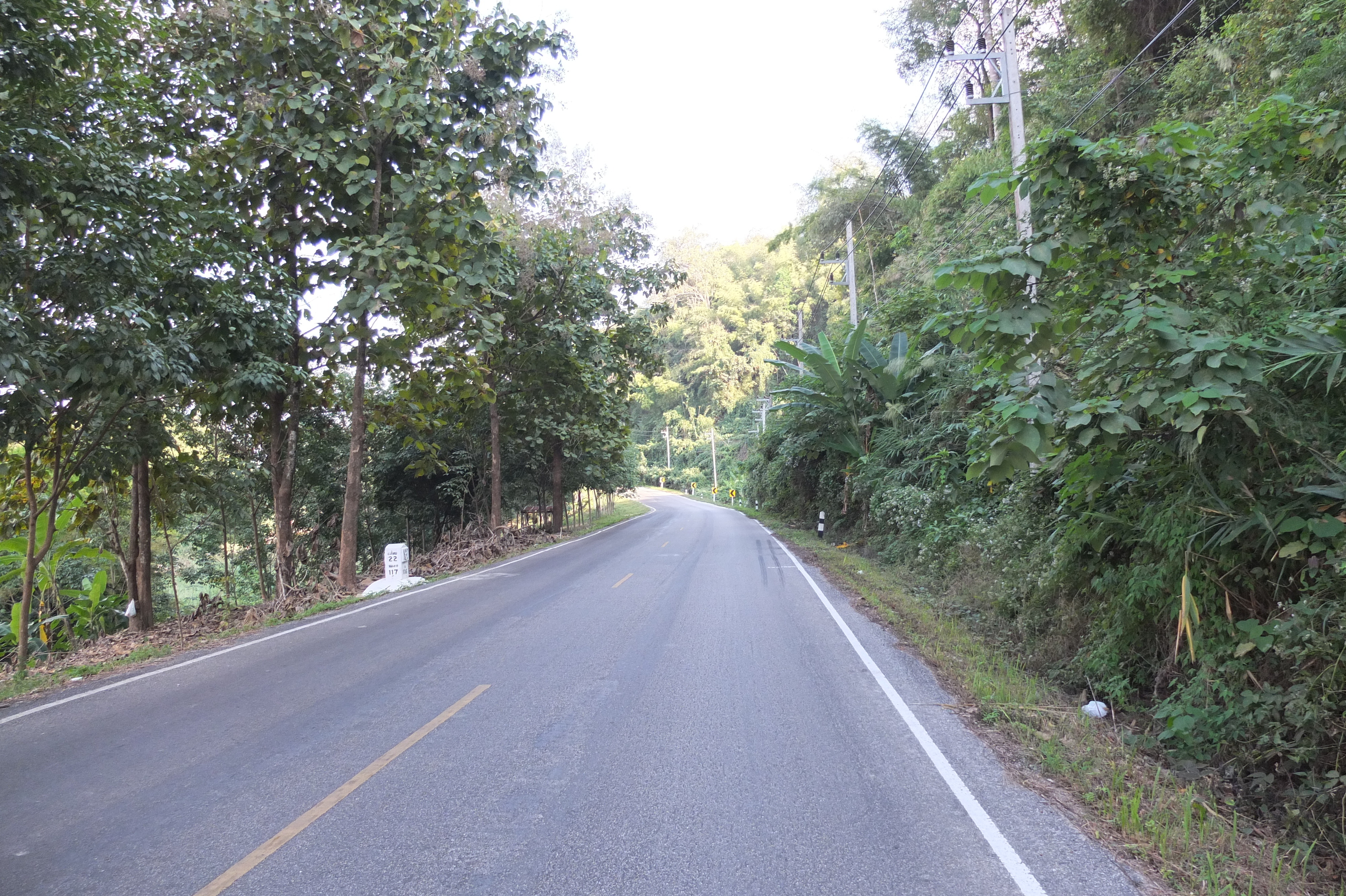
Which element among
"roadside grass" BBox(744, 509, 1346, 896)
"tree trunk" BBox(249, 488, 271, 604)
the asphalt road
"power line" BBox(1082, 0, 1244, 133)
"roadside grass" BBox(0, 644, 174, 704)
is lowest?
"roadside grass" BBox(744, 509, 1346, 896)

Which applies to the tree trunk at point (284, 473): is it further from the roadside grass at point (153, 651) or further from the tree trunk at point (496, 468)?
the tree trunk at point (496, 468)

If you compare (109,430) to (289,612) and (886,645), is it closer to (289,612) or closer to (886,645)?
(289,612)

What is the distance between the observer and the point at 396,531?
80.8 feet

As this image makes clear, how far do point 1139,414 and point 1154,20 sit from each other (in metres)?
13.0

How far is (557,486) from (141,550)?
15120mm

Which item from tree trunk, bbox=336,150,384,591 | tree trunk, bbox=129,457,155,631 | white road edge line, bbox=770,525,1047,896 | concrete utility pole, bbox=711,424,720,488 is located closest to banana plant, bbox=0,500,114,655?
tree trunk, bbox=129,457,155,631

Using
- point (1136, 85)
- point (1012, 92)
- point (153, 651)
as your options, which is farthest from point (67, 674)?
point (1136, 85)

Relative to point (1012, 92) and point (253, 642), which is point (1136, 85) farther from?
point (253, 642)

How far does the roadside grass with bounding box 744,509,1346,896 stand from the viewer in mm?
3596

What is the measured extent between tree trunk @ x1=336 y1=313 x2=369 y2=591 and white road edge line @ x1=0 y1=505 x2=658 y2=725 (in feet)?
4.07

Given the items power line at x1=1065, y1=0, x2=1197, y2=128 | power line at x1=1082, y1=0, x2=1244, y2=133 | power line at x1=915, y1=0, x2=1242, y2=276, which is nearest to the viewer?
power line at x1=1065, y1=0, x2=1197, y2=128

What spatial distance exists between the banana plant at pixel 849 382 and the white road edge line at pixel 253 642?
27.2ft

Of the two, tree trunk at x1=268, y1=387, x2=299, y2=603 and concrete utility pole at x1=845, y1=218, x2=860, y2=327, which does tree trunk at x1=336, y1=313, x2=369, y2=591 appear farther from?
concrete utility pole at x1=845, y1=218, x2=860, y2=327

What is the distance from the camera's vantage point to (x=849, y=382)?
1888cm
